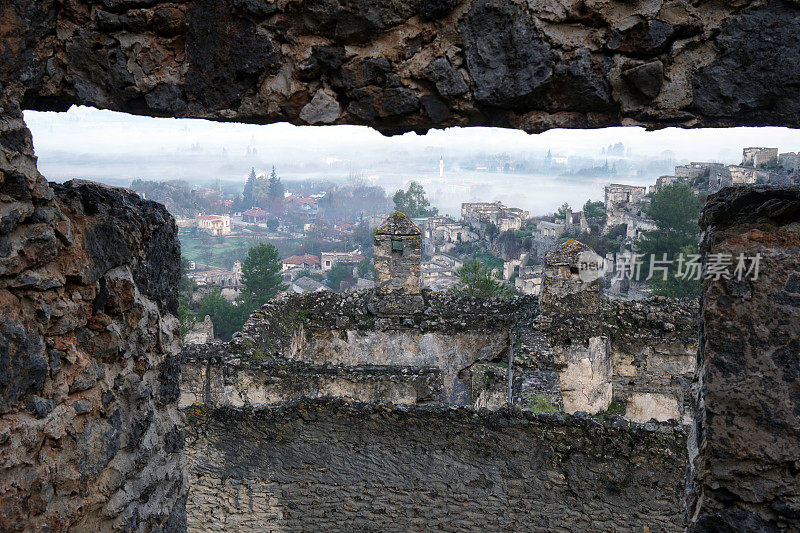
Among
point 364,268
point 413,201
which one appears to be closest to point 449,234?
point 364,268

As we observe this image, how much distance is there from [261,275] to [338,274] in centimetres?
1827

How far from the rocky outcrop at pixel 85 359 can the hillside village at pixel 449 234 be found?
42.5 feet

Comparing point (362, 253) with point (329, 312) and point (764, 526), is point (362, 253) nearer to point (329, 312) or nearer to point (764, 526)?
point (329, 312)

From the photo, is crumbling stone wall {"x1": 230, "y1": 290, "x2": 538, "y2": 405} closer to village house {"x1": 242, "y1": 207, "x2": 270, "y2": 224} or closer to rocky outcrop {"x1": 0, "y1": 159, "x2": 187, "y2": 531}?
rocky outcrop {"x1": 0, "y1": 159, "x2": 187, "y2": 531}

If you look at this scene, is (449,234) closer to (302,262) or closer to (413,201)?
(413,201)

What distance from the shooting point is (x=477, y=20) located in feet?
7.60

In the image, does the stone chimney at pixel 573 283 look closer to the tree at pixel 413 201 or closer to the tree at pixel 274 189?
the tree at pixel 413 201

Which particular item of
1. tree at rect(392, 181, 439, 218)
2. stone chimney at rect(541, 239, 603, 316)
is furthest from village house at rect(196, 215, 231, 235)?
stone chimney at rect(541, 239, 603, 316)

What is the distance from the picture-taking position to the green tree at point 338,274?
51.3 metres

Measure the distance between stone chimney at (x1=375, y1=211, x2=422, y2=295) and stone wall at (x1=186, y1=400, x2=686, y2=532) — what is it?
4.09m

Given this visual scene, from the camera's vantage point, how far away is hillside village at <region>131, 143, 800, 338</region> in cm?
3662

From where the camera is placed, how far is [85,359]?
100 inches

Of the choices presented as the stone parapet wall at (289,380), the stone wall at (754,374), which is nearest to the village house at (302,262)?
the stone parapet wall at (289,380)

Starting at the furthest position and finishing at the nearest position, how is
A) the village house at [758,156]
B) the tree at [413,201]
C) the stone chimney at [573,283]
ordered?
the tree at [413,201] → the village house at [758,156] → the stone chimney at [573,283]
